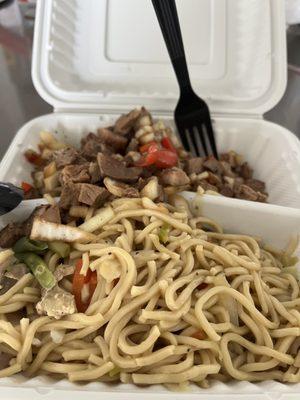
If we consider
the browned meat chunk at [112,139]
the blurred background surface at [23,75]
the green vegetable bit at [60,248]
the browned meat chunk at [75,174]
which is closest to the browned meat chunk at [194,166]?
the browned meat chunk at [112,139]

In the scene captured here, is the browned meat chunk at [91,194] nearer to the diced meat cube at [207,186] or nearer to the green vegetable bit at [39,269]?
the green vegetable bit at [39,269]

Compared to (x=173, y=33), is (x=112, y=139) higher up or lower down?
lower down

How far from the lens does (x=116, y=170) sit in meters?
1.43

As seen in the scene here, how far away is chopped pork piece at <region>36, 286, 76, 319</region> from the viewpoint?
108 centimetres

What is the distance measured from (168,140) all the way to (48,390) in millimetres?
1015

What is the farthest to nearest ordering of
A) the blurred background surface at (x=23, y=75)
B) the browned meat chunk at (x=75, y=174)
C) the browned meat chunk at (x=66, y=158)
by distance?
the blurred background surface at (x=23, y=75) → the browned meat chunk at (x=66, y=158) → the browned meat chunk at (x=75, y=174)

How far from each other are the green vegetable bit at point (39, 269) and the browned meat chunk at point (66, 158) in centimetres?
40

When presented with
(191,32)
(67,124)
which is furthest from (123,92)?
(191,32)

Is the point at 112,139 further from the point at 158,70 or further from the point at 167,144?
the point at 158,70

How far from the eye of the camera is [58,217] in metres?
1.30

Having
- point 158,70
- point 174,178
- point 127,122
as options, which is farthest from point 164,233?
point 158,70

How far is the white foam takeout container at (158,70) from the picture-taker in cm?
173

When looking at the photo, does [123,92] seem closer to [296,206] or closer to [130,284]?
[296,206]

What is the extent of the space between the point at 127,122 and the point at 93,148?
0.17 meters
